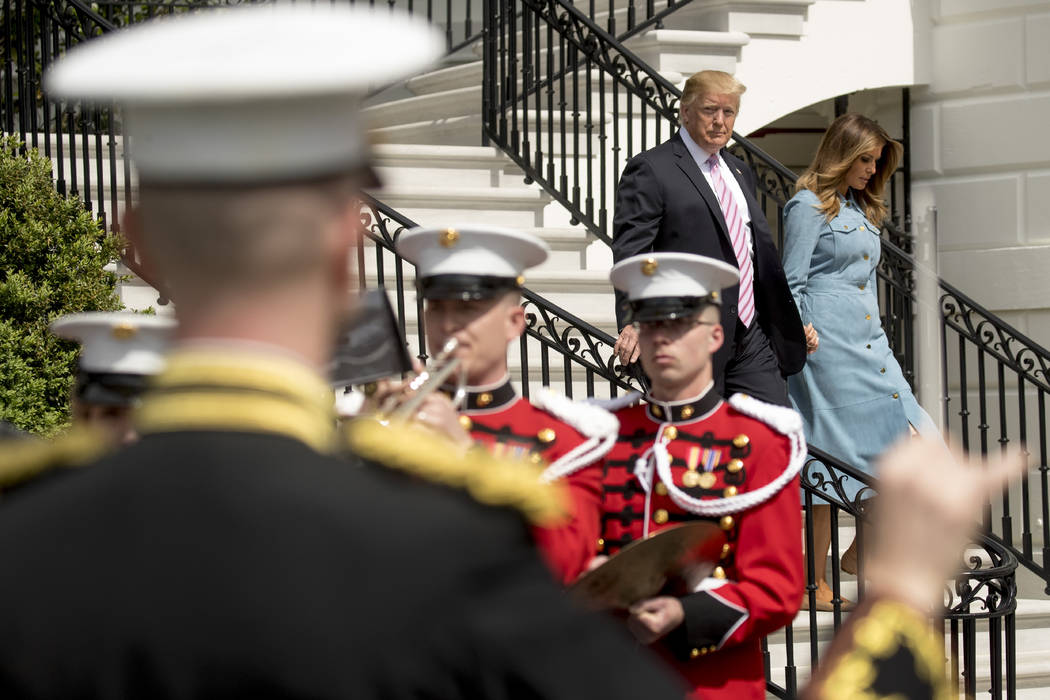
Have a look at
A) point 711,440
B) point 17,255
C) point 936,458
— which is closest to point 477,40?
point 17,255

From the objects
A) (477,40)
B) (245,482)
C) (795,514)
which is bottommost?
(795,514)

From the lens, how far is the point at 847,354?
664 cm

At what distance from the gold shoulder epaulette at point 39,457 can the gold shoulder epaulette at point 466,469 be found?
0.28 meters

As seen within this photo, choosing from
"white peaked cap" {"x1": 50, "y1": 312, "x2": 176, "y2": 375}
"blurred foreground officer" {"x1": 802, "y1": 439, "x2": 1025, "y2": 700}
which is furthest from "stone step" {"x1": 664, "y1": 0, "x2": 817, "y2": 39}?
"blurred foreground officer" {"x1": 802, "y1": 439, "x2": 1025, "y2": 700}

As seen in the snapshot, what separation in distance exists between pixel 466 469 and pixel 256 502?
0.31 meters

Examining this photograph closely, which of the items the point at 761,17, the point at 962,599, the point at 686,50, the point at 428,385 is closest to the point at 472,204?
the point at 686,50

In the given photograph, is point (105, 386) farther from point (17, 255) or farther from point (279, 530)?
point (17, 255)

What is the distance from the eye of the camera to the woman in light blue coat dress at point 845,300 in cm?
647

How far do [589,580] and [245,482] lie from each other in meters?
1.53

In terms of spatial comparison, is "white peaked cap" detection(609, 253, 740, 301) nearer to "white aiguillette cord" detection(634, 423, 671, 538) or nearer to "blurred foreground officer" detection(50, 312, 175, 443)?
"white aiguillette cord" detection(634, 423, 671, 538)

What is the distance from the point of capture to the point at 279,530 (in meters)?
1.19

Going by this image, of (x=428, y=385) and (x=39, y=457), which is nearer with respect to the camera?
(x=39, y=457)

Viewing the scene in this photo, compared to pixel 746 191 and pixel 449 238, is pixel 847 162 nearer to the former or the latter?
pixel 746 191

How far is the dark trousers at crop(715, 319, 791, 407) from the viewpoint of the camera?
19.1 feet
